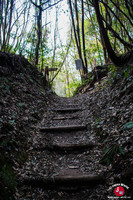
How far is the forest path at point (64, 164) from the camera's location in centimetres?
241

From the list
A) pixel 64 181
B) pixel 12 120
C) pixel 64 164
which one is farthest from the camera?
pixel 12 120

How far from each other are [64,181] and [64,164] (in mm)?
508

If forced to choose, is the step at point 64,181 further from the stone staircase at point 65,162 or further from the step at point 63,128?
the step at point 63,128

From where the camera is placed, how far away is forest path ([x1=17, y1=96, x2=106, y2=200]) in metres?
2.41

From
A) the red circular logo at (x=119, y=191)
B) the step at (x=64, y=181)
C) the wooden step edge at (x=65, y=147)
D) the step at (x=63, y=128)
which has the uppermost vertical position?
the step at (x=63, y=128)

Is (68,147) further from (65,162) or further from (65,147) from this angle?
(65,162)

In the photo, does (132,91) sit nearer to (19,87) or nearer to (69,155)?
(69,155)

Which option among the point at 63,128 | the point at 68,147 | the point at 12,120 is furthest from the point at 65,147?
the point at 12,120

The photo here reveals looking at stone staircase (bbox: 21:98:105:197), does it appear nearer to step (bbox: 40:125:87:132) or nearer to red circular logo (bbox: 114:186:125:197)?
step (bbox: 40:125:87:132)

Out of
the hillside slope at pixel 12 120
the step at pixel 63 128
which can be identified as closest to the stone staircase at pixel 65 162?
the step at pixel 63 128

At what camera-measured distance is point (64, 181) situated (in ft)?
8.14

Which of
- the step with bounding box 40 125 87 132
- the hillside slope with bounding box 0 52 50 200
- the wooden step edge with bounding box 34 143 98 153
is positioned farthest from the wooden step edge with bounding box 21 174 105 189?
the step with bounding box 40 125 87 132

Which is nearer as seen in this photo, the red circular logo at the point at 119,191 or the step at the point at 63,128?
the red circular logo at the point at 119,191

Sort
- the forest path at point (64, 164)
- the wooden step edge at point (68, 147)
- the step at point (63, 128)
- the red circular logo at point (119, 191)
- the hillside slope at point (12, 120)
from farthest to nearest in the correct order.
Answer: the step at point (63, 128) → the wooden step edge at point (68, 147) → the forest path at point (64, 164) → the hillside slope at point (12, 120) → the red circular logo at point (119, 191)
